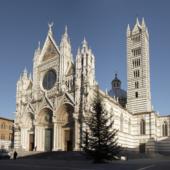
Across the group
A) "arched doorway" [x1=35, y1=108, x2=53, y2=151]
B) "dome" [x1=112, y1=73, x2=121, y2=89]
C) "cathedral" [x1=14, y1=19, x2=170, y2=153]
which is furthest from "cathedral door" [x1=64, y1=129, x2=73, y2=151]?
"dome" [x1=112, y1=73, x2=121, y2=89]

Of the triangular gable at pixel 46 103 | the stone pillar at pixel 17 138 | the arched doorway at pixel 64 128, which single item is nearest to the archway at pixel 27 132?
the stone pillar at pixel 17 138

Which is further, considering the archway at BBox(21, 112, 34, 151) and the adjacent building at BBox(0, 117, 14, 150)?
the adjacent building at BBox(0, 117, 14, 150)

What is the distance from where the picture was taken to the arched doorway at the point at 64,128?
4534cm

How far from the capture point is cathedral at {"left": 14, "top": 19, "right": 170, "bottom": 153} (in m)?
43.9

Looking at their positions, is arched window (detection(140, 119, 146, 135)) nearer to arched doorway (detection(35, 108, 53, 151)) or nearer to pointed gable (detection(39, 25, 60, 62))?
arched doorway (detection(35, 108, 53, 151))

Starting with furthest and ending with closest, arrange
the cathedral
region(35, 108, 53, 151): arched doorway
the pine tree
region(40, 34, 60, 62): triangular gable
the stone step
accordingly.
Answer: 1. region(40, 34, 60, 62): triangular gable
2. region(35, 108, 53, 151): arched doorway
3. the cathedral
4. the stone step
5. the pine tree

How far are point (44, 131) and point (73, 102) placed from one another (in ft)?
28.1

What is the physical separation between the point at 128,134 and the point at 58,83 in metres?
16.0

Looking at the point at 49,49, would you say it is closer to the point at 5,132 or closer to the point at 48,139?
the point at 48,139

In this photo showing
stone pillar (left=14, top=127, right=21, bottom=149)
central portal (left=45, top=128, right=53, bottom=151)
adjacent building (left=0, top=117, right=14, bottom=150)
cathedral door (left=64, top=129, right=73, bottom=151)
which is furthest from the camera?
adjacent building (left=0, top=117, right=14, bottom=150)

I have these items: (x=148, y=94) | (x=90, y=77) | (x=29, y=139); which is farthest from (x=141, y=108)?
(x=29, y=139)

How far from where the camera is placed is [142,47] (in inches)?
2286

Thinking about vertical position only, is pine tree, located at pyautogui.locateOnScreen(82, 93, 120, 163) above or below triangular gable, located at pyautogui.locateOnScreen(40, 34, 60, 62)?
below

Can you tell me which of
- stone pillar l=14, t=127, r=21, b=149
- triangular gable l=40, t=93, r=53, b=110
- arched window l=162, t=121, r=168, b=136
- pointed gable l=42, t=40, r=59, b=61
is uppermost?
pointed gable l=42, t=40, r=59, b=61
